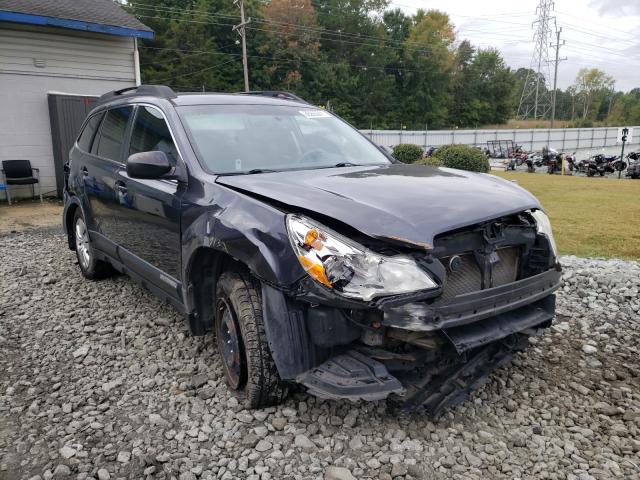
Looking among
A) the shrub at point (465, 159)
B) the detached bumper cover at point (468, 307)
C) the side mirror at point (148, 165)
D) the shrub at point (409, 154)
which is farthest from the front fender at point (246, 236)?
the shrub at point (409, 154)

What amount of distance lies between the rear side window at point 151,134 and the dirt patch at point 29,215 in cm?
585

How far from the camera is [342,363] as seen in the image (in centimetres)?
246

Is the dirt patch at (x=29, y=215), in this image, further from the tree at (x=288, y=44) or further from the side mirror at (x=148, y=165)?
the tree at (x=288, y=44)

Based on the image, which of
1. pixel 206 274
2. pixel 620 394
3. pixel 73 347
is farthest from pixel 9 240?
pixel 620 394

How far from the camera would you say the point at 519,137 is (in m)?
45.0

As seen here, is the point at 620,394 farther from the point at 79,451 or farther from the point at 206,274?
the point at 79,451

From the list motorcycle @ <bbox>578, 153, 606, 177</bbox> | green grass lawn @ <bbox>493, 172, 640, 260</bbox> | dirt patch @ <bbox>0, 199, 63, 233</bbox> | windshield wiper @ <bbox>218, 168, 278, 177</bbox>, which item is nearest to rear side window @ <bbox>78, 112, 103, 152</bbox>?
windshield wiper @ <bbox>218, 168, 278, 177</bbox>

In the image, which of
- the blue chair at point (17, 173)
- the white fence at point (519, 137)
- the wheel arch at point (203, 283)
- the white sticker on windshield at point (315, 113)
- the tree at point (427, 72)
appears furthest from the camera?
the tree at point (427, 72)

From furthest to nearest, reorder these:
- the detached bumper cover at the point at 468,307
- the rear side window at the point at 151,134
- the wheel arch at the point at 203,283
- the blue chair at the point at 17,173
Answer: the blue chair at the point at 17,173 < the rear side window at the point at 151,134 < the wheel arch at the point at 203,283 < the detached bumper cover at the point at 468,307

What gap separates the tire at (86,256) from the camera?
205 inches

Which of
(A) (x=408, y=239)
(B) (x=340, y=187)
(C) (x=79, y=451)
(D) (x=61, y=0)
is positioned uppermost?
(D) (x=61, y=0)

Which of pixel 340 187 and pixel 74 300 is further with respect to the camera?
pixel 74 300

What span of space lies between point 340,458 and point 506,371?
4.52ft

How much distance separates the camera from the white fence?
36.7m
